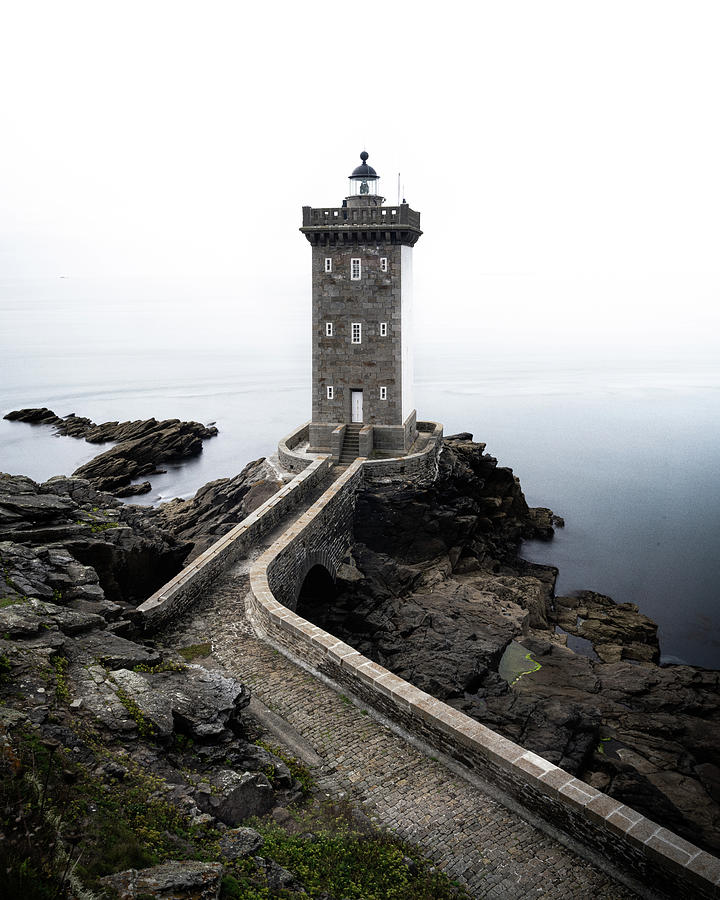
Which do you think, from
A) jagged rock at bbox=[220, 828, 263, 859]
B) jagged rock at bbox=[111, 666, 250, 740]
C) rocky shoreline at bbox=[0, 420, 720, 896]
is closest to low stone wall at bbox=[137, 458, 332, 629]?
rocky shoreline at bbox=[0, 420, 720, 896]

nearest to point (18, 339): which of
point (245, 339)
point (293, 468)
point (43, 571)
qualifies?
point (245, 339)

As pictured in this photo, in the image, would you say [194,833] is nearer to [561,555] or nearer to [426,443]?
[426,443]

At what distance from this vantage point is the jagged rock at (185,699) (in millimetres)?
8727

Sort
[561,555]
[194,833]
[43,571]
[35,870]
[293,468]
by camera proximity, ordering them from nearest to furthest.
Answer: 1. [35,870]
2. [194,833]
3. [43,571]
4. [293,468]
5. [561,555]

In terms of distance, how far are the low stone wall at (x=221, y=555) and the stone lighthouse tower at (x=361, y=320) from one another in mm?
3332

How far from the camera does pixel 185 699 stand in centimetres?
937

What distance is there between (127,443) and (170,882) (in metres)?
45.4

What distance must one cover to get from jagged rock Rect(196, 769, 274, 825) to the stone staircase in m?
17.6

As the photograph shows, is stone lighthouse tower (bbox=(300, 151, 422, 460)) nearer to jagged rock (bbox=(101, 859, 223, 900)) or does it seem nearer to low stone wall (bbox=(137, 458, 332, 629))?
low stone wall (bbox=(137, 458, 332, 629))

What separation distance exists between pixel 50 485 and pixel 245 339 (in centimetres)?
14513

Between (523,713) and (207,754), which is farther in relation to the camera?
(523,713)

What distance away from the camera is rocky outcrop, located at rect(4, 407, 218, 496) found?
41.7 metres

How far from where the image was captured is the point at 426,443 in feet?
90.2

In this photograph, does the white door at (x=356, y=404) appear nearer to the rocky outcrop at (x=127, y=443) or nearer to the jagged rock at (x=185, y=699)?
the jagged rock at (x=185, y=699)
